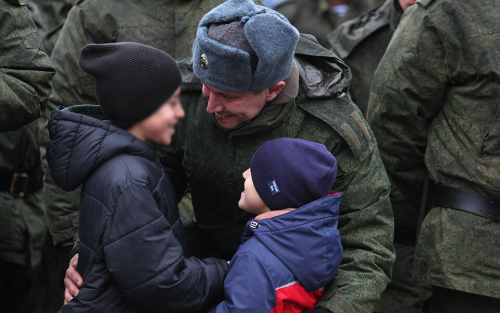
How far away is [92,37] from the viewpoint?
10.1 feet

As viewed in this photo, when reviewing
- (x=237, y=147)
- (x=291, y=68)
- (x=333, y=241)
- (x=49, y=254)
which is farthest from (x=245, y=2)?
(x=49, y=254)

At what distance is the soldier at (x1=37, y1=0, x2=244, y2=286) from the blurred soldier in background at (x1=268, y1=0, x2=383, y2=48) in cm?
243

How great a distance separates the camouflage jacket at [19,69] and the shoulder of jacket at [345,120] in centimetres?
113

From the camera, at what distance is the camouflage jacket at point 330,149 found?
221 cm

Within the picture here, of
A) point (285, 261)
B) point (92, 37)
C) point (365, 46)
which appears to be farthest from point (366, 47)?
point (285, 261)

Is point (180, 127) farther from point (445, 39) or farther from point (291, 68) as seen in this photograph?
point (445, 39)

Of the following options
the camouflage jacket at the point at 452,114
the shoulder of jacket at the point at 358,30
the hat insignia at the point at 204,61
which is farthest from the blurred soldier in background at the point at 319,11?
the hat insignia at the point at 204,61

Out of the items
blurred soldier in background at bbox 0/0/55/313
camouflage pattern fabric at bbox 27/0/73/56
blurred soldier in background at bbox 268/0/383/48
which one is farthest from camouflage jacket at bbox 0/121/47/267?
blurred soldier in background at bbox 268/0/383/48

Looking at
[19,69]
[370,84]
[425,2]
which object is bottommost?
[370,84]

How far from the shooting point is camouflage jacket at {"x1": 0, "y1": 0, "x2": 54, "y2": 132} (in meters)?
2.47

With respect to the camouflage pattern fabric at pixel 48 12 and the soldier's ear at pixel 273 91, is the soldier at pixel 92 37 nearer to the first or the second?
the soldier's ear at pixel 273 91

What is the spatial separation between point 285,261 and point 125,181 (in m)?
0.55

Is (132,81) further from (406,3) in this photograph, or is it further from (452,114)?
(406,3)

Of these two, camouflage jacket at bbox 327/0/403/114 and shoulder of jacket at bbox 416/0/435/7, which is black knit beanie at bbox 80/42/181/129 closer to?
shoulder of jacket at bbox 416/0/435/7
